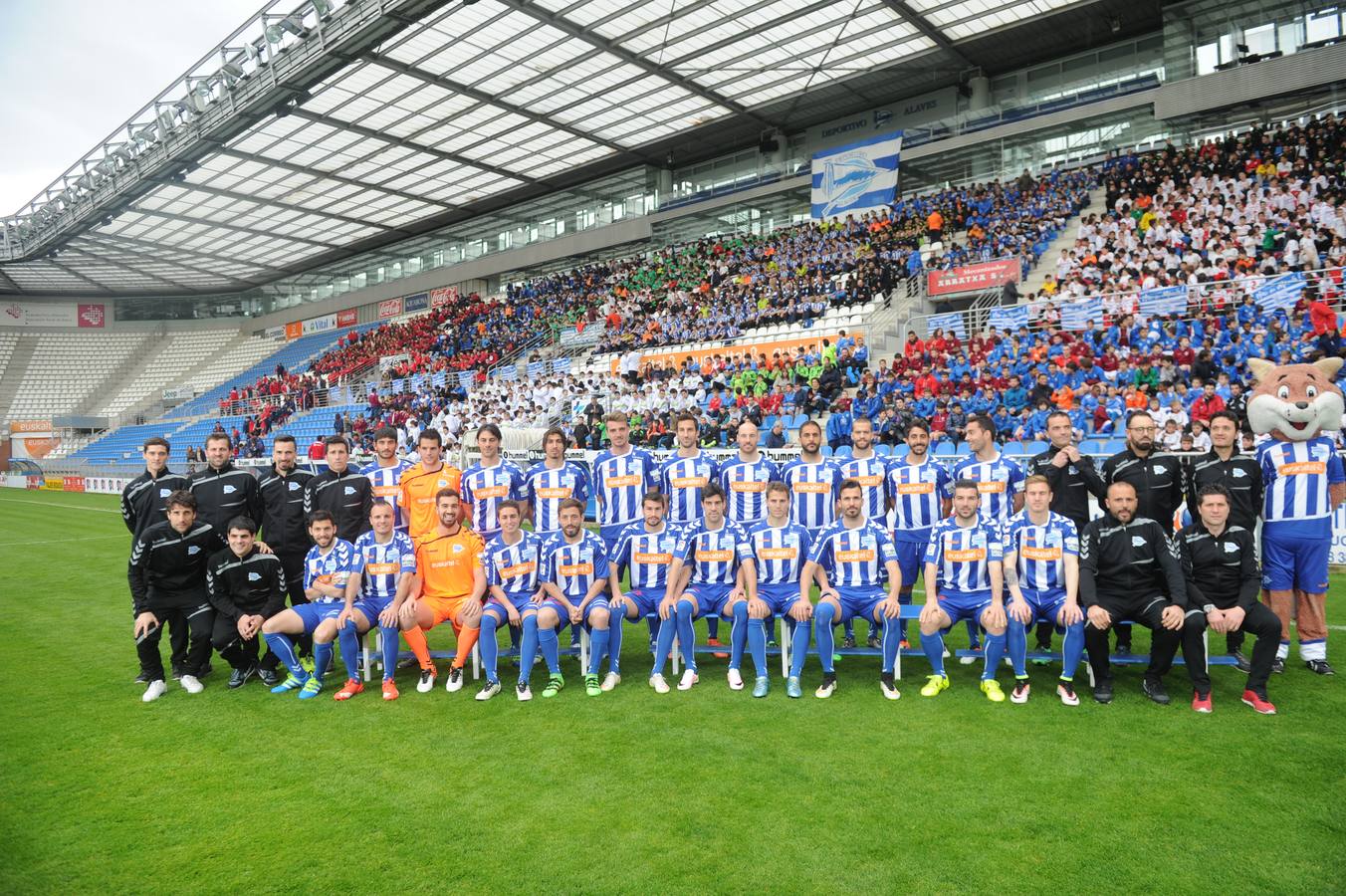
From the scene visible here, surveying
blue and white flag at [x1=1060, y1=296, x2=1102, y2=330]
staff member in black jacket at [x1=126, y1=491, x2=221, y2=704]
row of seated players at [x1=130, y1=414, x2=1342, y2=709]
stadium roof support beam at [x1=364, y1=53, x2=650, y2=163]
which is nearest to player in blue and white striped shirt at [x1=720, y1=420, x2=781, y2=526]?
row of seated players at [x1=130, y1=414, x2=1342, y2=709]

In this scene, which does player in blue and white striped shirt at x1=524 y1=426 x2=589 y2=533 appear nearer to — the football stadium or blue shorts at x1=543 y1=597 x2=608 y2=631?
the football stadium

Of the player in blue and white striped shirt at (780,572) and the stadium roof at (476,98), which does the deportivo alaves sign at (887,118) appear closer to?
the stadium roof at (476,98)

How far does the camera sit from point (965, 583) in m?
5.66

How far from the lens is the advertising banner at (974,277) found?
18.8m

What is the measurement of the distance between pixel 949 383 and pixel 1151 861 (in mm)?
12334

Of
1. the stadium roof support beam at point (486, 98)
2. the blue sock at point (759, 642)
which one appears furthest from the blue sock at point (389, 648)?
the stadium roof support beam at point (486, 98)

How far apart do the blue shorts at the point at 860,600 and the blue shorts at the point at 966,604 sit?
43 centimetres

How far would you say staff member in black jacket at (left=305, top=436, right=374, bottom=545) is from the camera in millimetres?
6574

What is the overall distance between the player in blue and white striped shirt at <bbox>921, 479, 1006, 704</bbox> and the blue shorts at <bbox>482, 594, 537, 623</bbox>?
2722 mm

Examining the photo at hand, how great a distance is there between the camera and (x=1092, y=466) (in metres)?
6.21

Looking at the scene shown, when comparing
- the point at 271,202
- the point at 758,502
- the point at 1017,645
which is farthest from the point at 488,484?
the point at 271,202

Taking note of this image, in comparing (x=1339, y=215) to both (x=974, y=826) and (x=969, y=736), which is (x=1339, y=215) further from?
(x=974, y=826)

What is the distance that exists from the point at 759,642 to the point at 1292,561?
3.80 meters

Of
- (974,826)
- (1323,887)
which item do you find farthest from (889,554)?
(1323,887)
